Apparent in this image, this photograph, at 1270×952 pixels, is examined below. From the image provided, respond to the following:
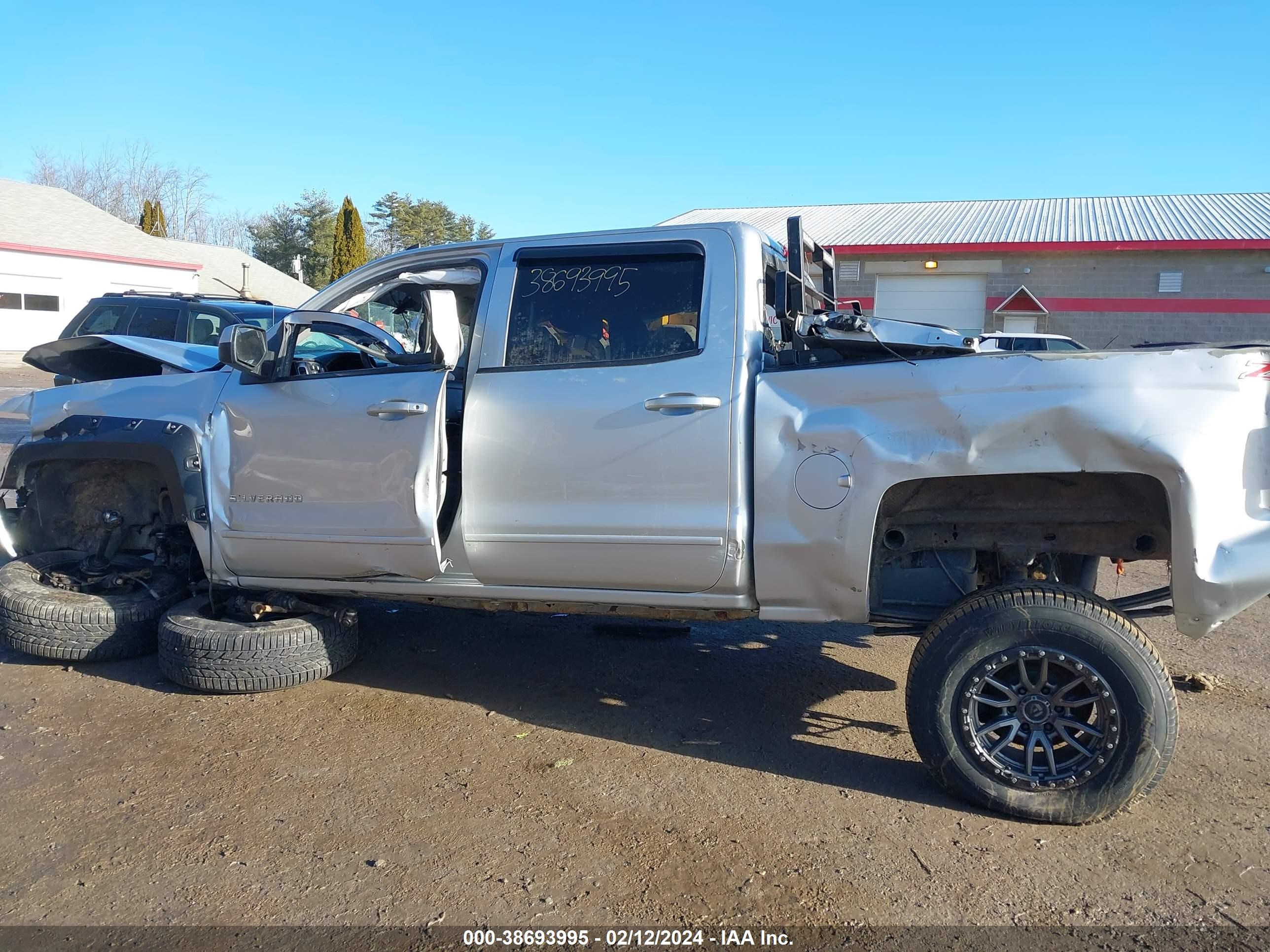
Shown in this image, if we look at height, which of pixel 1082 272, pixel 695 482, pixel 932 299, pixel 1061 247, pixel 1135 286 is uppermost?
pixel 1061 247

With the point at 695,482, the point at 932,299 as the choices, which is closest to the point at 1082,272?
the point at 932,299

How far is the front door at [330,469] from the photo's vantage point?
4012mm

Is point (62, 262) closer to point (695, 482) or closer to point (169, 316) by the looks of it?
point (169, 316)

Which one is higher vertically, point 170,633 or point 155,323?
point 155,323

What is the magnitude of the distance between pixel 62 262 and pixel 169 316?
25115 mm

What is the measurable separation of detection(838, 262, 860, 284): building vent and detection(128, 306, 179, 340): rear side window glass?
55.2 feet

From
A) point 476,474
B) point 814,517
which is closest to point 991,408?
point 814,517

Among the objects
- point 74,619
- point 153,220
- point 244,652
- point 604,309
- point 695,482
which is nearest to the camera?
point 695,482

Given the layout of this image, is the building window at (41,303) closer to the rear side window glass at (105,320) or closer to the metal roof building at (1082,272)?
the metal roof building at (1082,272)

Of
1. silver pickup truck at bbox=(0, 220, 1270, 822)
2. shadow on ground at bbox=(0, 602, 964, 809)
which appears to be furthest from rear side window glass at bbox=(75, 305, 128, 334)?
shadow on ground at bbox=(0, 602, 964, 809)

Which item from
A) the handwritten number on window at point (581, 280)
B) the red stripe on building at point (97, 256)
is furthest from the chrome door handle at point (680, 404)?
the red stripe on building at point (97, 256)

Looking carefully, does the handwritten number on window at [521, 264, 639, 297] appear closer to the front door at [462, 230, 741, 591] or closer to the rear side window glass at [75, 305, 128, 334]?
the front door at [462, 230, 741, 591]

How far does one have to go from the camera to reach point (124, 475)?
5.07 meters

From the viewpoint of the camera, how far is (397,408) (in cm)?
401
